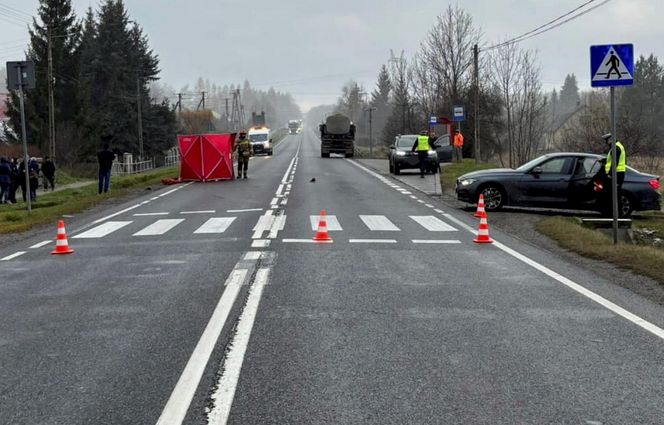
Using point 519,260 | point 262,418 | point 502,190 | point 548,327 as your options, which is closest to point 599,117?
point 502,190

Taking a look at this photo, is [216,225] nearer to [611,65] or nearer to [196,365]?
[611,65]

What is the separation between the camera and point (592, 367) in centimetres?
501

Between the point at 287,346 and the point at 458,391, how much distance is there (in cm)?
152

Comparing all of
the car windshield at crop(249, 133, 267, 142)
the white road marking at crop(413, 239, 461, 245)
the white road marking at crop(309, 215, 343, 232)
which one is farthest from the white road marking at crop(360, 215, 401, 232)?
the car windshield at crop(249, 133, 267, 142)

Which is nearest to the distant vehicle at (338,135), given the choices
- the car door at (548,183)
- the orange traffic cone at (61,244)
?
the car door at (548,183)

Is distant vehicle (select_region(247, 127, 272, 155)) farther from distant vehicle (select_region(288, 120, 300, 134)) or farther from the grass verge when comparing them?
distant vehicle (select_region(288, 120, 300, 134))

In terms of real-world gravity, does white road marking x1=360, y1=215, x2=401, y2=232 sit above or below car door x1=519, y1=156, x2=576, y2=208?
below

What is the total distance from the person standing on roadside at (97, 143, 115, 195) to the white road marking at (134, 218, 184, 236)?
30.1 feet

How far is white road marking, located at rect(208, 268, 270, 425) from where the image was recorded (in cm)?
414

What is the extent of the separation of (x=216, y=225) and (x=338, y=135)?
41259 millimetres

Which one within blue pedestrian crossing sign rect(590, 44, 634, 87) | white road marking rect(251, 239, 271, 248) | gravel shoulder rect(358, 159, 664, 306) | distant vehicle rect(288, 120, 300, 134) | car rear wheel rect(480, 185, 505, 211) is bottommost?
gravel shoulder rect(358, 159, 664, 306)

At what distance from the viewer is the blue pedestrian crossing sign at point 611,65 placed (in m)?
10.5

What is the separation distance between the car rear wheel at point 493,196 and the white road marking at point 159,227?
6.81 meters

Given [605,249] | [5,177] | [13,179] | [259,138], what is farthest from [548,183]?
[259,138]
